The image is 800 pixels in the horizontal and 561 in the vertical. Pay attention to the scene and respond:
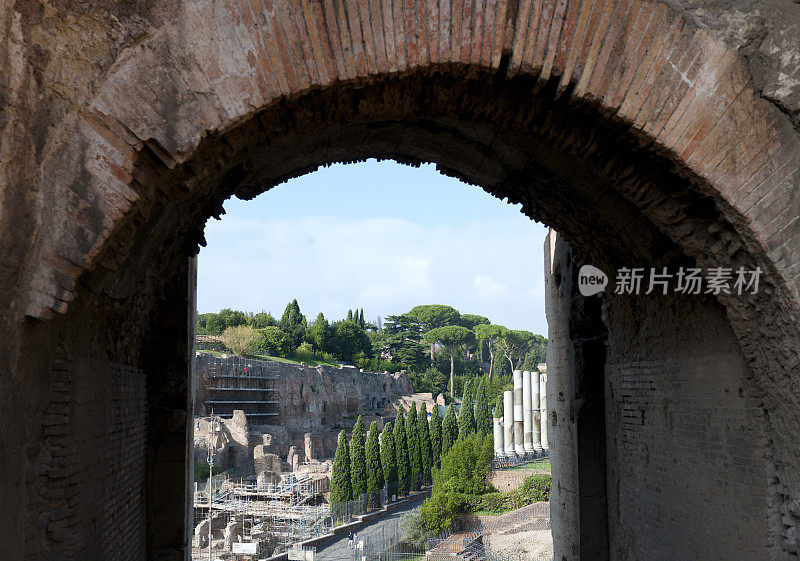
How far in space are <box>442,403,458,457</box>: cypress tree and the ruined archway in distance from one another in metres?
24.0

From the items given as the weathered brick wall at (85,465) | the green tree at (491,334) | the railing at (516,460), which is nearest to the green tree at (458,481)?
the railing at (516,460)

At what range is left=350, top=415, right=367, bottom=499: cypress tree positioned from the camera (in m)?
22.5

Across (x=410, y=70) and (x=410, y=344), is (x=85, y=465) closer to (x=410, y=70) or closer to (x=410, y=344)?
(x=410, y=70)

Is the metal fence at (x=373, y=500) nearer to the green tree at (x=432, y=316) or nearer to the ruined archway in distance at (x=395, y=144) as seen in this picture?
the ruined archway in distance at (x=395, y=144)

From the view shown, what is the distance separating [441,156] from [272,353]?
139 feet

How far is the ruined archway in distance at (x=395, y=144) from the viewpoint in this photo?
2.22 m

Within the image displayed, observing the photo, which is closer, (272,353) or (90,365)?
(90,365)

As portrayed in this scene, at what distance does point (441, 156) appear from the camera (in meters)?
3.91

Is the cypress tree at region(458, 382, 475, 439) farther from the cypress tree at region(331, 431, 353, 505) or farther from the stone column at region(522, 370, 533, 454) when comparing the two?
the cypress tree at region(331, 431, 353, 505)

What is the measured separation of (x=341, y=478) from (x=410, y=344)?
37.1 meters

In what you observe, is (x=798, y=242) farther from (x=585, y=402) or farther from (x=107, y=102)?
(x=585, y=402)

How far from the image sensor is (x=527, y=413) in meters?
30.2

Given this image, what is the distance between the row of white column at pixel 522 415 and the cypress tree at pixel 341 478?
915 centimetres

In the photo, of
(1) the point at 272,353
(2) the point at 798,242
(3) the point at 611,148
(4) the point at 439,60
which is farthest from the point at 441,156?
(1) the point at 272,353
